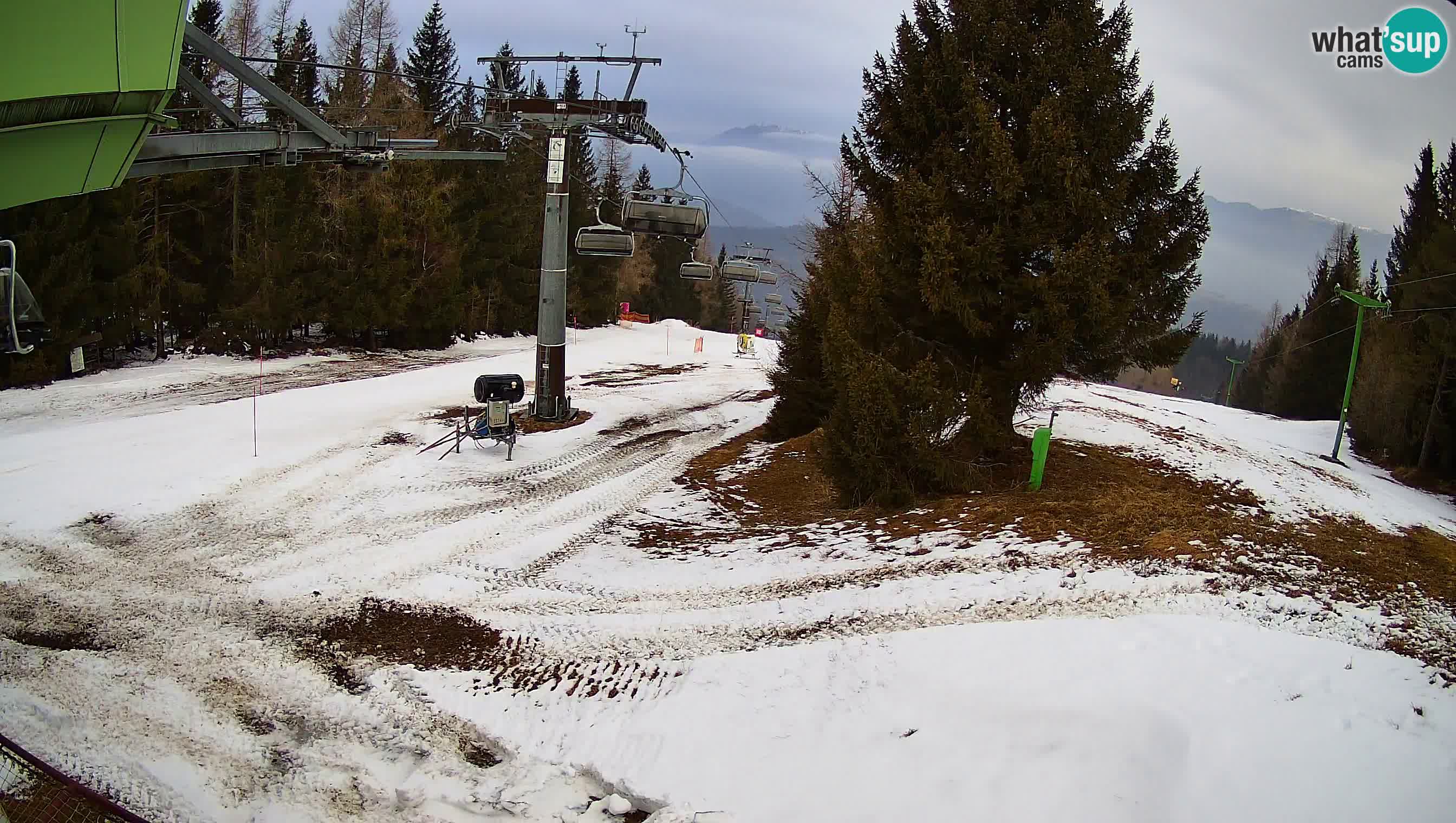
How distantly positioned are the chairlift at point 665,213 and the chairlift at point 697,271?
7.46 meters

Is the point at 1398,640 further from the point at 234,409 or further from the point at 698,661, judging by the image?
the point at 234,409

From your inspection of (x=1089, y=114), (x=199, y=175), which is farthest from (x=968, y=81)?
(x=199, y=175)

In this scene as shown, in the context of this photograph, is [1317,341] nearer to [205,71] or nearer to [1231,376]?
[1231,376]

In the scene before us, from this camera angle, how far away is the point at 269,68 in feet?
103

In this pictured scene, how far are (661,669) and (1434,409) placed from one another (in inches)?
982

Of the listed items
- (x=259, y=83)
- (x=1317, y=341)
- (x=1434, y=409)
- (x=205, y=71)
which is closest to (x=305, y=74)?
(x=205, y=71)

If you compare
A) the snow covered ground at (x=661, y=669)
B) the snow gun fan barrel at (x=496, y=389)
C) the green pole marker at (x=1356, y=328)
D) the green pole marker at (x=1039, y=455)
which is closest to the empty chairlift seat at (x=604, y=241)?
the snow gun fan barrel at (x=496, y=389)

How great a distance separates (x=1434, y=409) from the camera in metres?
22.0

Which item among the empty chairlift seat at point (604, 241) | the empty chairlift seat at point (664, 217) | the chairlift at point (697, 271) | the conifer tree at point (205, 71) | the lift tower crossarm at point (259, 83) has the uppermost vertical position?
the conifer tree at point (205, 71)

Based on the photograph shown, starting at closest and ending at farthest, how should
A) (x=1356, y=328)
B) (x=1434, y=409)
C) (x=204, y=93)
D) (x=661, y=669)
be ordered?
(x=661, y=669) → (x=204, y=93) → (x=1356, y=328) → (x=1434, y=409)

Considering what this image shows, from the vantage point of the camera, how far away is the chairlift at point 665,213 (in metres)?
17.0

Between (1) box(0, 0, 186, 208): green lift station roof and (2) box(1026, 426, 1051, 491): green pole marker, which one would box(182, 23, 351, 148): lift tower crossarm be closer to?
(1) box(0, 0, 186, 208): green lift station roof

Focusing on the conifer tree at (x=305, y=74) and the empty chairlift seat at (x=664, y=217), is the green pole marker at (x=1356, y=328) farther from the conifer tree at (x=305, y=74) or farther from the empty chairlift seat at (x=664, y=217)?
the conifer tree at (x=305, y=74)

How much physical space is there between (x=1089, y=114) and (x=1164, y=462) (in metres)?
4.94
